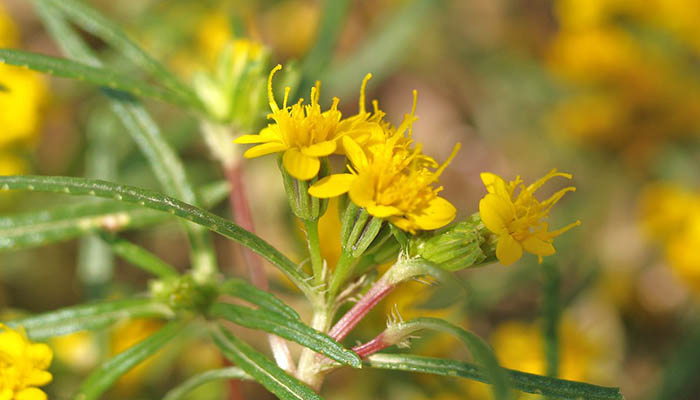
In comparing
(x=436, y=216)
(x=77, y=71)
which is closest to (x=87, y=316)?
(x=77, y=71)

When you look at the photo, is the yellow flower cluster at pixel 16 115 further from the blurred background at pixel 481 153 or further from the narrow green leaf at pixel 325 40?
the narrow green leaf at pixel 325 40

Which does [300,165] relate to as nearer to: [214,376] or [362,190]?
[362,190]

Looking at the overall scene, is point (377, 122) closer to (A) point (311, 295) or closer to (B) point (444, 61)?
(A) point (311, 295)

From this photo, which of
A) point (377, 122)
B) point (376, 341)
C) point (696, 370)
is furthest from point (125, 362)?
point (696, 370)

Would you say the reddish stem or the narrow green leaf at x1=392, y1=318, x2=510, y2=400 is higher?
the reddish stem

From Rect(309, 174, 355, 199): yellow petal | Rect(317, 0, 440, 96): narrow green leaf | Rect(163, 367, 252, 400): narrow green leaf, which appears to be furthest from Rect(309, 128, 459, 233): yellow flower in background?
Rect(317, 0, 440, 96): narrow green leaf

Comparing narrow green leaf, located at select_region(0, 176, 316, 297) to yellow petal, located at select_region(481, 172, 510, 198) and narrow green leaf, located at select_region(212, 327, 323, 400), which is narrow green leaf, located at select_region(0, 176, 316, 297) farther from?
yellow petal, located at select_region(481, 172, 510, 198)
